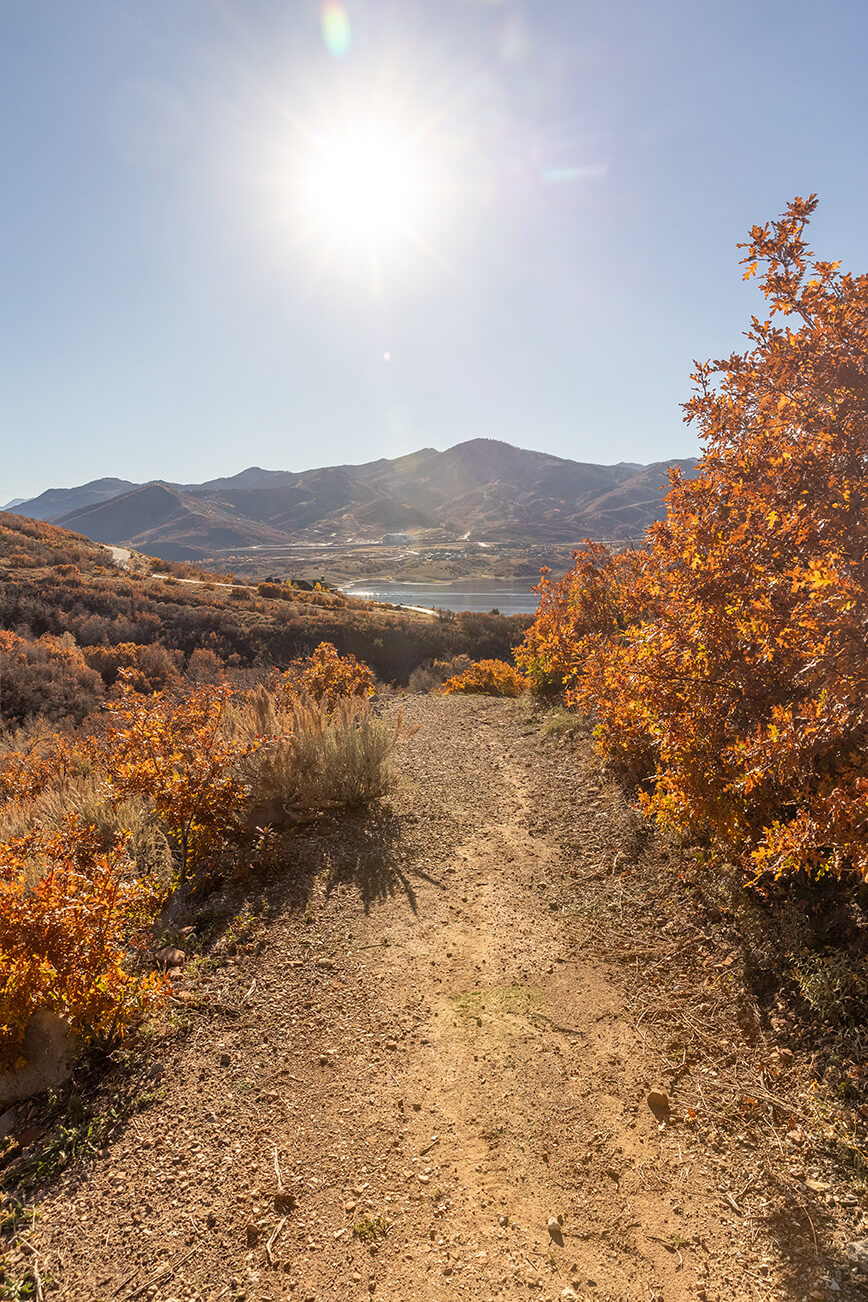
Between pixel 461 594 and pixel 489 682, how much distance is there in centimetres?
6295

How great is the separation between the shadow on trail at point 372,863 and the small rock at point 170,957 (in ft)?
3.65

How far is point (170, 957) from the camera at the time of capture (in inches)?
140

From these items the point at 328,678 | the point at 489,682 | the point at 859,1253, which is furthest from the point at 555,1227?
the point at 489,682

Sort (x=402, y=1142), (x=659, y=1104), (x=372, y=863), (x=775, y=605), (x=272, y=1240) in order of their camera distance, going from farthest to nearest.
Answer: (x=372, y=863)
(x=775, y=605)
(x=659, y=1104)
(x=402, y=1142)
(x=272, y=1240)

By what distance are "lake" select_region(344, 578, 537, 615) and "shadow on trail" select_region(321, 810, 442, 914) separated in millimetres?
49507

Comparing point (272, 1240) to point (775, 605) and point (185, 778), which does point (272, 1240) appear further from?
point (775, 605)

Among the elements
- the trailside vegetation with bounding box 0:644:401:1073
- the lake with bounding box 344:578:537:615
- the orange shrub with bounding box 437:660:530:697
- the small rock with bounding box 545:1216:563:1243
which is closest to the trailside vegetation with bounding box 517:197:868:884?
the small rock with bounding box 545:1216:563:1243

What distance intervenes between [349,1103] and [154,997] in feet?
3.63

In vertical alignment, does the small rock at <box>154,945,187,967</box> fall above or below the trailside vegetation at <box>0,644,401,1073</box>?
below

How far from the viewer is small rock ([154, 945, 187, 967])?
3545mm

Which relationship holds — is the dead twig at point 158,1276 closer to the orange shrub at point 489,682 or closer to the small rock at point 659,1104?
the small rock at point 659,1104

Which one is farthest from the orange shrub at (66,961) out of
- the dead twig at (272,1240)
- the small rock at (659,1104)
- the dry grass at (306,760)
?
the small rock at (659,1104)

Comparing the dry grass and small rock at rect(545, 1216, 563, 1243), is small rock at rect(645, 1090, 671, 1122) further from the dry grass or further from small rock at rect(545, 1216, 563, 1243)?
the dry grass

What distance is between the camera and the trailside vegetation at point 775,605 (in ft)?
8.61
